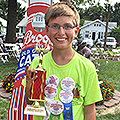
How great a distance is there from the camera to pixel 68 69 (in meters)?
1.44

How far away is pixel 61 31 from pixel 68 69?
309 millimetres

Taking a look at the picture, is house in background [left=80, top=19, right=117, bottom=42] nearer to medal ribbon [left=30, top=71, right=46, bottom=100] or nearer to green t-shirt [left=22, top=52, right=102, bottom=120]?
green t-shirt [left=22, top=52, right=102, bottom=120]

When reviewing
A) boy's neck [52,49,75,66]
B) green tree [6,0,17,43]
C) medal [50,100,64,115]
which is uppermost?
green tree [6,0,17,43]

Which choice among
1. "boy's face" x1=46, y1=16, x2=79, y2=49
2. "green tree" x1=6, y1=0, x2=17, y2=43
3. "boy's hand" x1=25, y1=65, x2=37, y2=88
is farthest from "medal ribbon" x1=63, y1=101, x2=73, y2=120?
"green tree" x1=6, y1=0, x2=17, y2=43

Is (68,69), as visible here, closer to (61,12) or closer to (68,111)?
(68,111)

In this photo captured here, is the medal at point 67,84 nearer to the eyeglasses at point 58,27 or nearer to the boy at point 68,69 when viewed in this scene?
the boy at point 68,69

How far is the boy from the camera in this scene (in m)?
1.37

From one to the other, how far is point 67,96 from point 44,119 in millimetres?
276

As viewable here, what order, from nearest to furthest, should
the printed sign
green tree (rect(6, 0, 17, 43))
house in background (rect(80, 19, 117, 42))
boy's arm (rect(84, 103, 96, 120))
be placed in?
1. boy's arm (rect(84, 103, 96, 120))
2. the printed sign
3. green tree (rect(6, 0, 17, 43))
4. house in background (rect(80, 19, 117, 42))

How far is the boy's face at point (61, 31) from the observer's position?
1365mm

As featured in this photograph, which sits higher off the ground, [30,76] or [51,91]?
[30,76]

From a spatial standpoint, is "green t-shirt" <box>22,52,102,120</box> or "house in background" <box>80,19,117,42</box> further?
"house in background" <box>80,19,117,42</box>

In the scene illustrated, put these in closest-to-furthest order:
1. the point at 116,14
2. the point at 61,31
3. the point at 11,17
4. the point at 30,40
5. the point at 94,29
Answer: the point at 61,31 < the point at 30,40 < the point at 11,17 < the point at 94,29 < the point at 116,14

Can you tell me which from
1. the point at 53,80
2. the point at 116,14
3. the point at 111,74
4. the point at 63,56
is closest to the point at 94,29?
the point at 116,14
